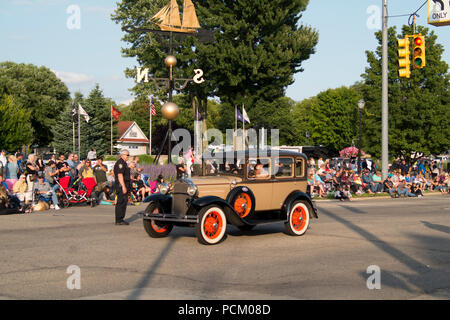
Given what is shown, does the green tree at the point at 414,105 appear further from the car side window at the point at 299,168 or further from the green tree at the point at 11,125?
the green tree at the point at 11,125

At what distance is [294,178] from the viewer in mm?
12148

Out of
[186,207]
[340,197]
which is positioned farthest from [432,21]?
[186,207]

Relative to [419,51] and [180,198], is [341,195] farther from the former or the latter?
[180,198]

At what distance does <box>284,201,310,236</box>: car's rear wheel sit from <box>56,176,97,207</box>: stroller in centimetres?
910

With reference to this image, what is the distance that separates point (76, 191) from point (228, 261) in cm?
1098

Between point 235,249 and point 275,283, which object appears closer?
point 275,283

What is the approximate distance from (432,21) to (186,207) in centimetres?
1268

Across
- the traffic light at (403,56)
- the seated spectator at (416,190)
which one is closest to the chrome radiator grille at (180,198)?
the traffic light at (403,56)

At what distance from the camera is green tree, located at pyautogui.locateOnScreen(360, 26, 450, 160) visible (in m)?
34.5

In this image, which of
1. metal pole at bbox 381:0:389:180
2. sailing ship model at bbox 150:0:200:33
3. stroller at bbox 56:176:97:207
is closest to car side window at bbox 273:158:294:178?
stroller at bbox 56:176:97:207

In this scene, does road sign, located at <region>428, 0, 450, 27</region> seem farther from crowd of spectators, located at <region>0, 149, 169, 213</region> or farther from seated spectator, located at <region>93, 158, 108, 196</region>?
seated spectator, located at <region>93, 158, 108, 196</region>

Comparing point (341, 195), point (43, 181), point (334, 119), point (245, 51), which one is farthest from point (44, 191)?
point (334, 119)

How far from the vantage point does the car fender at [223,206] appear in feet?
33.5
